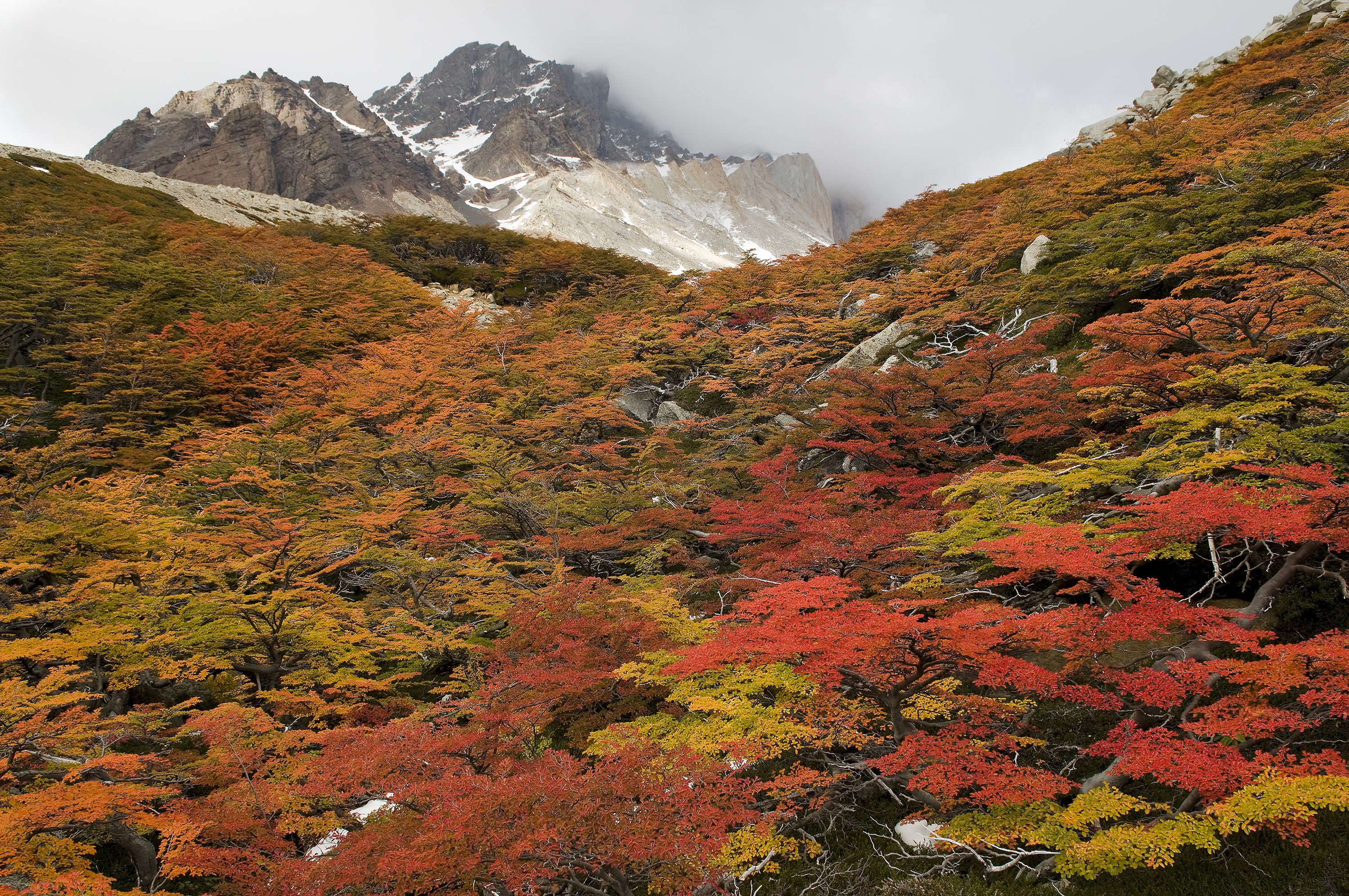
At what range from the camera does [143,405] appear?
20.2 m

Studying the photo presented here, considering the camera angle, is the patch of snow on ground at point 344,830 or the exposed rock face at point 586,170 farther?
the exposed rock face at point 586,170

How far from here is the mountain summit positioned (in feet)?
244

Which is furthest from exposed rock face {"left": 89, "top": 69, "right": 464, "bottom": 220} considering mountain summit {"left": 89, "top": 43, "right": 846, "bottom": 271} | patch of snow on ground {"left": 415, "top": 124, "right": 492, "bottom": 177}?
patch of snow on ground {"left": 415, "top": 124, "right": 492, "bottom": 177}

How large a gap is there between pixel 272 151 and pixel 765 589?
9582cm

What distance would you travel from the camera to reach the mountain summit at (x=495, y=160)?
244ft

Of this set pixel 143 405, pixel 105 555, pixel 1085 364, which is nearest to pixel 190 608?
pixel 105 555

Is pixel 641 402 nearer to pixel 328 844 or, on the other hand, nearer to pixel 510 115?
pixel 328 844

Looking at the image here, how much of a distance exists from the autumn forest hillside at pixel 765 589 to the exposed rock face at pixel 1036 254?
7.0 inches

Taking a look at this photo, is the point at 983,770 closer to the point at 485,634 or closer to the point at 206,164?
the point at 485,634

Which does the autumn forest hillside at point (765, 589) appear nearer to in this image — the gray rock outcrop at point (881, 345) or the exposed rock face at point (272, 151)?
the gray rock outcrop at point (881, 345)

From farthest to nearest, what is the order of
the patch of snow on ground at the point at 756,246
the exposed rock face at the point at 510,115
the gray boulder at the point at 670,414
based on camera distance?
1. the exposed rock face at the point at 510,115
2. the patch of snow on ground at the point at 756,246
3. the gray boulder at the point at 670,414

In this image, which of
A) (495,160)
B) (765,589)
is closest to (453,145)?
(495,160)

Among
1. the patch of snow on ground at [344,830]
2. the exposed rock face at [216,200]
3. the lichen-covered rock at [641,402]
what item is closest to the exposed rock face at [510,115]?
the exposed rock face at [216,200]

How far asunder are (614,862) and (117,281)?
32640 millimetres
